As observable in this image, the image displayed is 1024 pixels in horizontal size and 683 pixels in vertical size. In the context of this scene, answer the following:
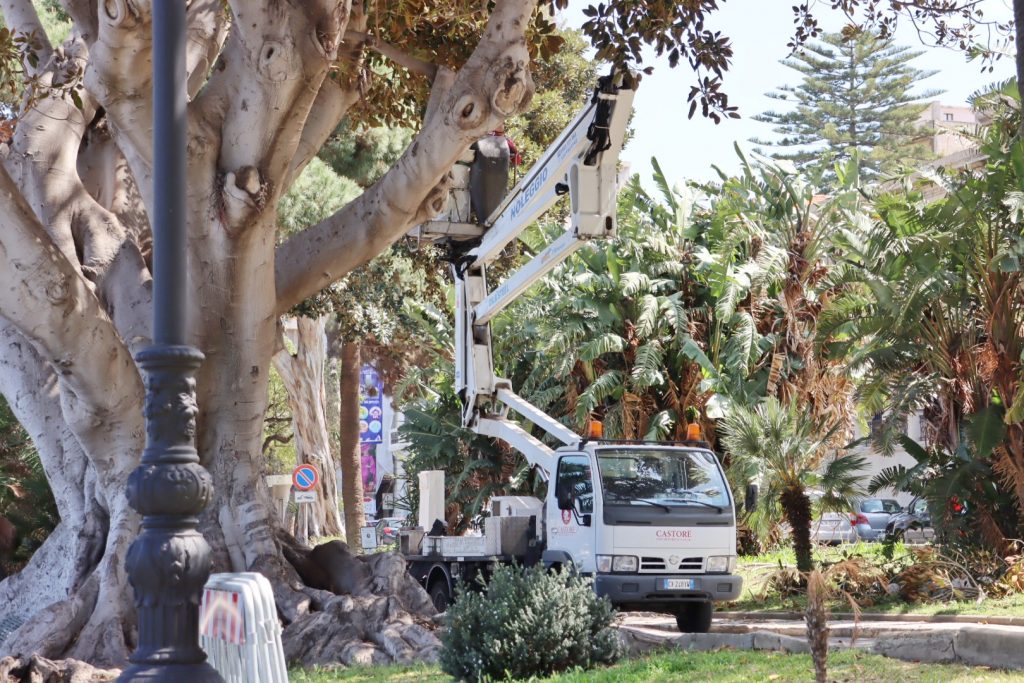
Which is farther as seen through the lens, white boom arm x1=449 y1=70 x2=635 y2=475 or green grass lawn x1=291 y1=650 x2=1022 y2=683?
white boom arm x1=449 y1=70 x2=635 y2=475

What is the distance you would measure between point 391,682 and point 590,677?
2.34m

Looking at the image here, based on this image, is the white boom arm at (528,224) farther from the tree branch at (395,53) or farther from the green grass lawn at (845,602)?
the green grass lawn at (845,602)

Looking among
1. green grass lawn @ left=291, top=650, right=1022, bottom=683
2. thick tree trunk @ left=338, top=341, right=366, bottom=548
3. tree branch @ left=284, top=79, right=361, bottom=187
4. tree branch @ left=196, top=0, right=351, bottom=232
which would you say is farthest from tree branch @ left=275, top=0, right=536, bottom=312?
thick tree trunk @ left=338, top=341, right=366, bottom=548

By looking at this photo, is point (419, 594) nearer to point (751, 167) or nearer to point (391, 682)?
point (391, 682)

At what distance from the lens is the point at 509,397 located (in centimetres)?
1809

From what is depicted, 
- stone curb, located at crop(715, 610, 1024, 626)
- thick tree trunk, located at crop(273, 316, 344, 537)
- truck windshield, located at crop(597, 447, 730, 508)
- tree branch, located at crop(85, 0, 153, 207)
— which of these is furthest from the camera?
thick tree trunk, located at crop(273, 316, 344, 537)

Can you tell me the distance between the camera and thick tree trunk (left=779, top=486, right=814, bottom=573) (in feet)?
→ 58.9

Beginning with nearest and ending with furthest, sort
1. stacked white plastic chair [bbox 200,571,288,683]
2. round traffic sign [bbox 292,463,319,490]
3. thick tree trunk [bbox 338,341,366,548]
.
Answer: stacked white plastic chair [bbox 200,571,288,683]
round traffic sign [bbox 292,463,319,490]
thick tree trunk [bbox 338,341,366,548]

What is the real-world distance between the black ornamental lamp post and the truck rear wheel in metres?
11.9

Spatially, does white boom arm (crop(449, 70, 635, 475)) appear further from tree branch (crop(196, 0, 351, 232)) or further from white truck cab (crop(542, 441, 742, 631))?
tree branch (crop(196, 0, 351, 232))

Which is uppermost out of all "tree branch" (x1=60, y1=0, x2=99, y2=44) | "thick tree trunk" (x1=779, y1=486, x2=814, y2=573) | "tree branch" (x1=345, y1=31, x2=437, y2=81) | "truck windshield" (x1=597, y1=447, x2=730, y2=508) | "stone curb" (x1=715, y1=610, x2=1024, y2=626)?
"tree branch" (x1=60, y1=0, x2=99, y2=44)

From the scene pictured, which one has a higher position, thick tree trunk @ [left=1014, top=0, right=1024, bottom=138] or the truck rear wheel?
thick tree trunk @ [left=1014, top=0, right=1024, bottom=138]

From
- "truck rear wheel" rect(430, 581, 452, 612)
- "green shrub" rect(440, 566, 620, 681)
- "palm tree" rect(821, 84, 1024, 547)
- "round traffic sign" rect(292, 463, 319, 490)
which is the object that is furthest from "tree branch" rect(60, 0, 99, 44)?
"round traffic sign" rect(292, 463, 319, 490)

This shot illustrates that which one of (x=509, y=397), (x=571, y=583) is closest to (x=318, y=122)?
(x=509, y=397)
